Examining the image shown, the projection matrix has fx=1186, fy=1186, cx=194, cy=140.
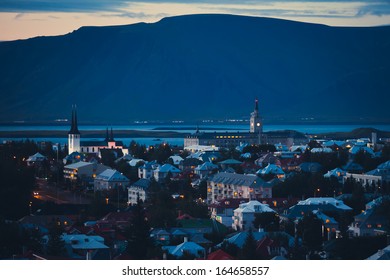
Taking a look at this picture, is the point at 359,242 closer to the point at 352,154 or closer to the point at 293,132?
the point at 352,154

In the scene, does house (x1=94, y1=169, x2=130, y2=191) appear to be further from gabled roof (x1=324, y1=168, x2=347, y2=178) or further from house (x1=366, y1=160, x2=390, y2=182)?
house (x1=366, y1=160, x2=390, y2=182)

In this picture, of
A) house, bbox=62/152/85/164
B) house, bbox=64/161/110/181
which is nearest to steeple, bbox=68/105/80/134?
house, bbox=62/152/85/164

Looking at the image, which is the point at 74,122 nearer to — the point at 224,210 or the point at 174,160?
the point at 174,160

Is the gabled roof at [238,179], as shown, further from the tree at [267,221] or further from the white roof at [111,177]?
the tree at [267,221]

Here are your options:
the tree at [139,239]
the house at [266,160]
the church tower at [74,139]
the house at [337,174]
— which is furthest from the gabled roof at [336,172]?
the tree at [139,239]
